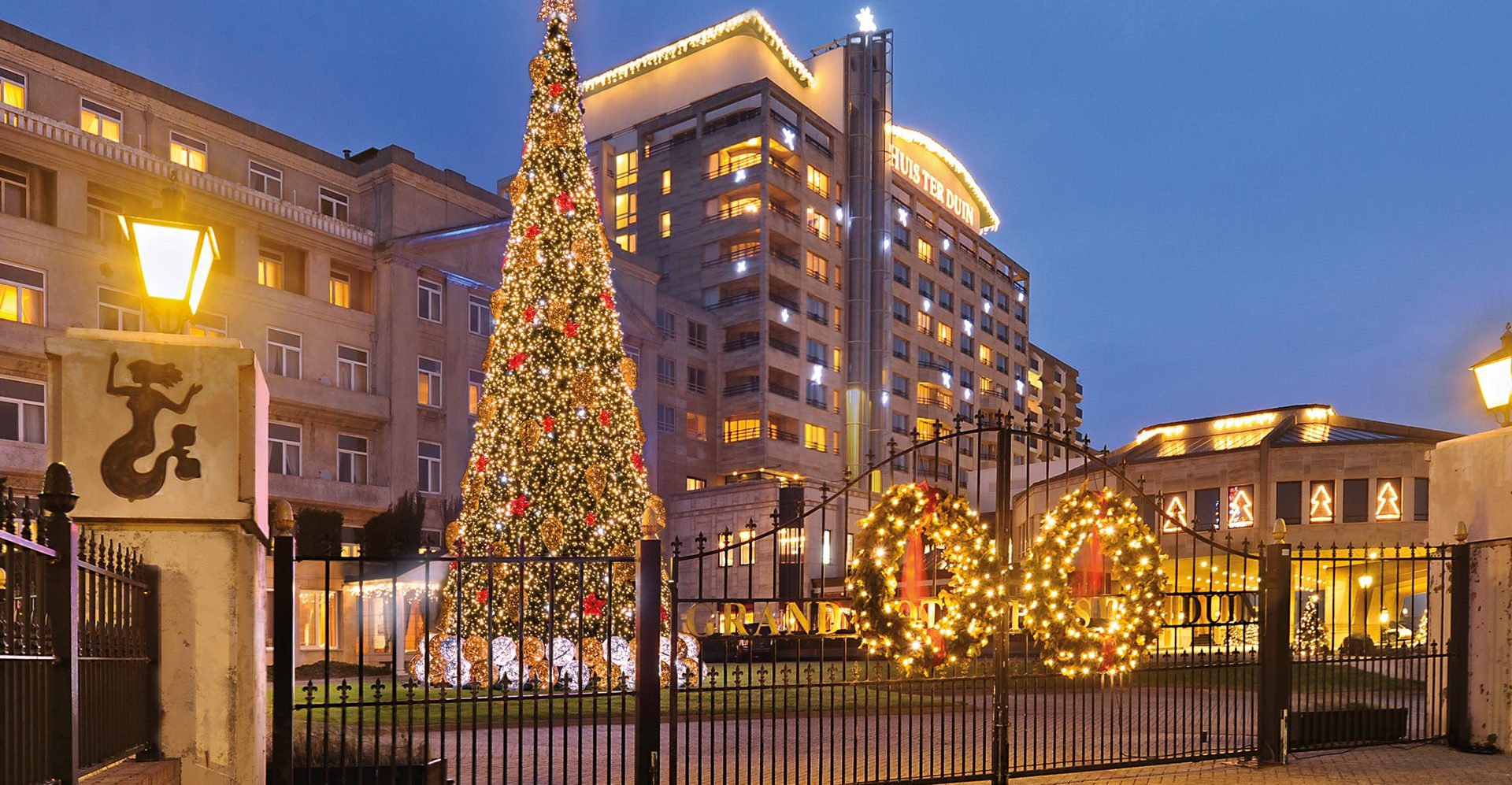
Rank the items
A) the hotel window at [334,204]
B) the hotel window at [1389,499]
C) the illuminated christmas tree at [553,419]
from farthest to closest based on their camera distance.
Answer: the hotel window at [1389,499], the hotel window at [334,204], the illuminated christmas tree at [553,419]

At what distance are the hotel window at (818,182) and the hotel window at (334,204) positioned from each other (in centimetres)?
3301

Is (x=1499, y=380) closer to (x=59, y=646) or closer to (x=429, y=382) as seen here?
(x=59, y=646)

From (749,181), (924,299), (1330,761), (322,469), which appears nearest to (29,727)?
(1330,761)

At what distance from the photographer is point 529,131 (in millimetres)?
19703

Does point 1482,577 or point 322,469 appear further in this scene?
point 322,469

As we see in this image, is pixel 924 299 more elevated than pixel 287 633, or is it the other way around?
pixel 924 299

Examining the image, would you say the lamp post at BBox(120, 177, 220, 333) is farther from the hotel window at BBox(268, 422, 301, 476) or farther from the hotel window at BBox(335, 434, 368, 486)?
the hotel window at BBox(335, 434, 368, 486)

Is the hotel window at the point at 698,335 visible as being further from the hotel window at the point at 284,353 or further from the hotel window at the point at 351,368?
the hotel window at the point at 284,353

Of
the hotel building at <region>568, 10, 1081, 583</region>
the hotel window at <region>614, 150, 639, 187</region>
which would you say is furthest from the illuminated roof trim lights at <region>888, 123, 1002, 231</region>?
the hotel window at <region>614, 150, 639, 187</region>

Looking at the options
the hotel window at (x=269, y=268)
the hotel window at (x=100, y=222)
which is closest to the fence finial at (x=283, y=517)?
the hotel window at (x=100, y=222)

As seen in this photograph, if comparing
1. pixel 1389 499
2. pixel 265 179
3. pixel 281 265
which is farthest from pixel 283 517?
pixel 1389 499

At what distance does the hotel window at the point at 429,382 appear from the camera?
41781 mm

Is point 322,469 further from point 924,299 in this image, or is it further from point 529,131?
point 924,299

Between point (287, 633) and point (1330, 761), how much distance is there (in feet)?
38.2
